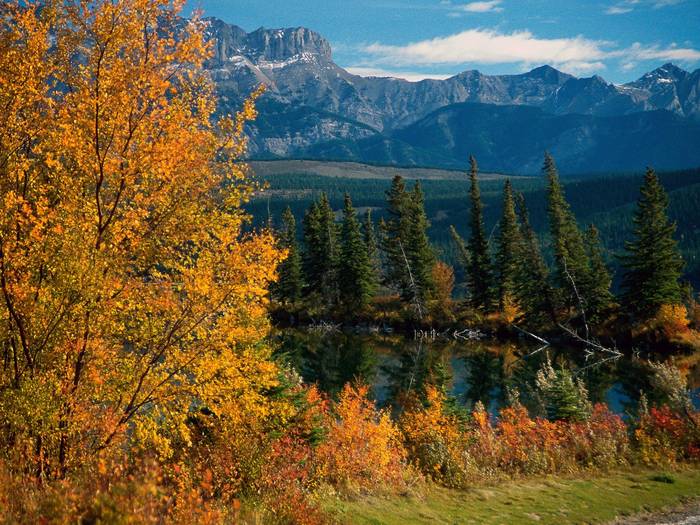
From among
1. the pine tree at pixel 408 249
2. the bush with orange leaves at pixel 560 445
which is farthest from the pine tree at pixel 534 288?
the bush with orange leaves at pixel 560 445

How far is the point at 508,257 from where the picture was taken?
7856 cm

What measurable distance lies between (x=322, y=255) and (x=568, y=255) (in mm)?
35601

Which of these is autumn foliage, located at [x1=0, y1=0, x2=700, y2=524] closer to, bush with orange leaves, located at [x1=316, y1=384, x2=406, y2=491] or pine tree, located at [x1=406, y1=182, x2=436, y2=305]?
bush with orange leaves, located at [x1=316, y1=384, x2=406, y2=491]

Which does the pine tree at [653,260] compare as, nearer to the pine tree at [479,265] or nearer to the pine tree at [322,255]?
the pine tree at [479,265]

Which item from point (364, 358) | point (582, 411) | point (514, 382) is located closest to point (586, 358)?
point (514, 382)

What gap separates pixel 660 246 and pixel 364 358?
33182 millimetres

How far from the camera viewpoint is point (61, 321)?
9695 mm

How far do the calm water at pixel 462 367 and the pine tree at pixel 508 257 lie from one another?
986 centimetres

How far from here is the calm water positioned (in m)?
43.3

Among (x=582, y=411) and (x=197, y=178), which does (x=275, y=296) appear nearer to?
(x=582, y=411)

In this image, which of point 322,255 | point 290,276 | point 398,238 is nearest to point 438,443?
point 398,238

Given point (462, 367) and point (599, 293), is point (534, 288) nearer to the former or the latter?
point (599, 293)

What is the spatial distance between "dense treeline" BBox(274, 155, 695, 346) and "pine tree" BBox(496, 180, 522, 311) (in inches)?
5.3

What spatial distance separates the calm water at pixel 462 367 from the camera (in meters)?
43.3
